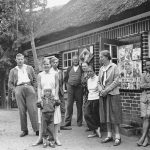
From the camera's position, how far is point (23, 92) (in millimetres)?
6777

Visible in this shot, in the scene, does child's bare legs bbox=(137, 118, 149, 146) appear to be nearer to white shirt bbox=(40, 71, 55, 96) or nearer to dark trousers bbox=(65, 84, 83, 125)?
white shirt bbox=(40, 71, 55, 96)

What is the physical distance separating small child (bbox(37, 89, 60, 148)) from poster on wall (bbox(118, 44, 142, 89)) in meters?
2.49

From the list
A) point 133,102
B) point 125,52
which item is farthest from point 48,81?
point 125,52

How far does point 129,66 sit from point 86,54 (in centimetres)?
154

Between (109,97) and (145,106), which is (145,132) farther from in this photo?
(109,97)

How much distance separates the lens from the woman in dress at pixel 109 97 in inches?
227

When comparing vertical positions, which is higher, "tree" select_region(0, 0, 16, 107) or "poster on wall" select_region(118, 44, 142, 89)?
"tree" select_region(0, 0, 16, 107)

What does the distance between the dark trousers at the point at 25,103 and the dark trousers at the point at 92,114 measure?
3.93ft

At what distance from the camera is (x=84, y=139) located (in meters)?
6.24

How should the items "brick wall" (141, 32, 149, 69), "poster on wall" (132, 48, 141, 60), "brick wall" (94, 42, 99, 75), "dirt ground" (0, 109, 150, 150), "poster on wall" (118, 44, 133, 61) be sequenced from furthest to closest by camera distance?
"brick wall" (94, 42, 99, 75), "poster on wall" (118, 44, 133, 61), "poster on wall" (132, 48, 141, 60), "brick wall" (141, 32, 149, 69), "dirt ground" (0, 109, 150, 150)

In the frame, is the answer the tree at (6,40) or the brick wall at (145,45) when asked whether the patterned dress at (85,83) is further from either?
the tree at (6,40)

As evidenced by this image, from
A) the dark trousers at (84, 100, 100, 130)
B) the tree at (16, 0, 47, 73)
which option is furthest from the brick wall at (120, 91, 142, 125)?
the tree at (16, 0, 47, 73)

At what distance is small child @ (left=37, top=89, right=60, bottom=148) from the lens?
5.66 metres

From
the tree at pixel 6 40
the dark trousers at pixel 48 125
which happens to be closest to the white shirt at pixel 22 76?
the dark trousers at pixel 48 125
